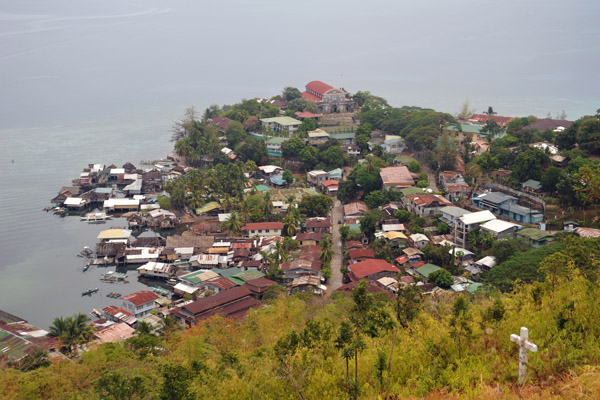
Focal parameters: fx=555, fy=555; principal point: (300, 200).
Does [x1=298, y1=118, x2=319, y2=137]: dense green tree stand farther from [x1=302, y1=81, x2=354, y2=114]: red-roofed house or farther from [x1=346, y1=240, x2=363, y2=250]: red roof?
[x1=346, y1=240, x2=363, y2=250]: red roof

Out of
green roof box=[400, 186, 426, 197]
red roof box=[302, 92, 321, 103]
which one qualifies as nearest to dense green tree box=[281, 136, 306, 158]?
green roof box=[400, 186, 426, 197]

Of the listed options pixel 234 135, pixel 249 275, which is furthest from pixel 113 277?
pixel 234 135

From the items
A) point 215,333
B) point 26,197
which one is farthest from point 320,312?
point 26,197

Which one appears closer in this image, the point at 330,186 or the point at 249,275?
the point at 249,275

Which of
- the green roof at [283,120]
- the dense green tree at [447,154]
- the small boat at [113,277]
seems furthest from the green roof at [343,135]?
A: the small boat at [113,277]

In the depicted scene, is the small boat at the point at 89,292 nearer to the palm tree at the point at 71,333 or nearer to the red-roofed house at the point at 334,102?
the palm tree at the point at 71,333

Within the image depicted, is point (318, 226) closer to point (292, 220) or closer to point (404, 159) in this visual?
point (292, 220)

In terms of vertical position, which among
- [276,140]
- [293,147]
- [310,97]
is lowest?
[293,147]

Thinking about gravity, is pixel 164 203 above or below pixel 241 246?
above
